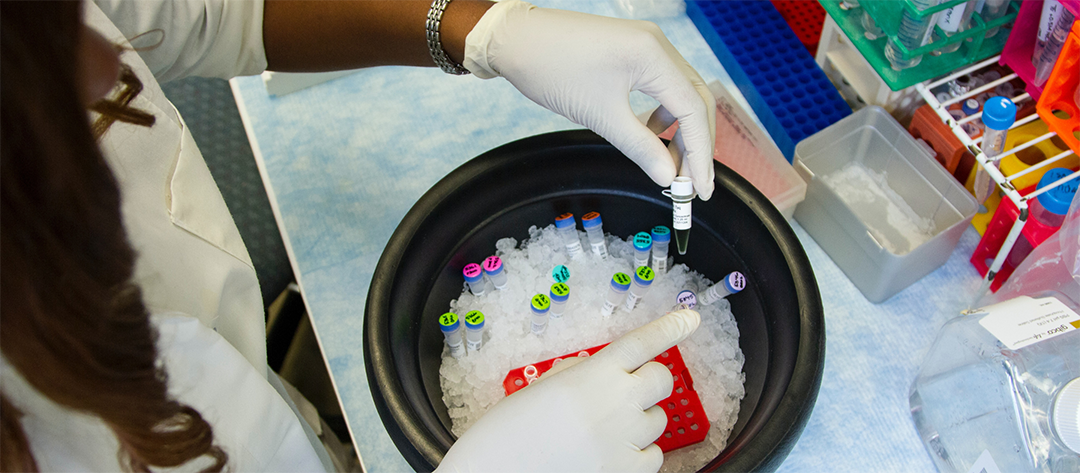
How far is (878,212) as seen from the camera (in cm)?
110

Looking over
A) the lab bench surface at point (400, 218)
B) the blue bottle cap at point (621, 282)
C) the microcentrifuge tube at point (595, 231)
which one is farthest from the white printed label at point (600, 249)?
the lab bench surface at point (400, 218)

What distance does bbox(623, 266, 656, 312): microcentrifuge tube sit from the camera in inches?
36.6

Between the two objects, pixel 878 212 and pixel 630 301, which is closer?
pixel 630 301

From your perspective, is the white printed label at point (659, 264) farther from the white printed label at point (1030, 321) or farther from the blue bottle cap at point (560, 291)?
the white printed label at point (1030, 321)

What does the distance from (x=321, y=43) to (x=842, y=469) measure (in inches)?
37.4

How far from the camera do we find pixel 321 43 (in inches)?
38.5

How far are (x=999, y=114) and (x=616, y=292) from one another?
559 millimetres

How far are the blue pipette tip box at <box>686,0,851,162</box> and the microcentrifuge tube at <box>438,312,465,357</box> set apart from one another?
649mm

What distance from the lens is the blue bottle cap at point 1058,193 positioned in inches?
34.2

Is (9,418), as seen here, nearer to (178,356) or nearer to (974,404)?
(178,356)

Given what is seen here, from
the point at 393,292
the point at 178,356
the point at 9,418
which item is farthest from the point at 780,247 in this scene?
the point at 9,418

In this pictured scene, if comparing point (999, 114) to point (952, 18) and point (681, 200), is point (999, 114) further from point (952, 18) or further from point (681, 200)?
point (681, 200)

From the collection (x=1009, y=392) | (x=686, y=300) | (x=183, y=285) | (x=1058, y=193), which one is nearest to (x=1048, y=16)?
(x=1058, y=193)

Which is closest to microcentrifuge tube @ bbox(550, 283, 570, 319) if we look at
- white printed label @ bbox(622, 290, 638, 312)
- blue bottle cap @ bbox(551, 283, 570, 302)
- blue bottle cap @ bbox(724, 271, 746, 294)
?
blue bottle cap @ bbox(551, 283, 570, 302)
